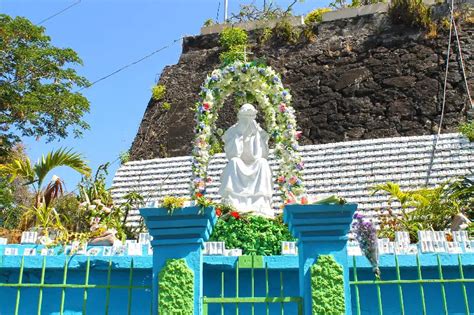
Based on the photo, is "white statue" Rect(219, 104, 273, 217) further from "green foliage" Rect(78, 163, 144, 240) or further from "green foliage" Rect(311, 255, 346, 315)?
"green foliage" Rect(311, 255, 346, 315)

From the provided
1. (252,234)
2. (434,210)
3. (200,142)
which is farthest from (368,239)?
(200,142)

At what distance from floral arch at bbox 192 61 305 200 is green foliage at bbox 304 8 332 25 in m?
7.55

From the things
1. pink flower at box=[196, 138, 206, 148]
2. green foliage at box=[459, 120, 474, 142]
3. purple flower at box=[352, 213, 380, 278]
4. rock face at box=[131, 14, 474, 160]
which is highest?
rock face at box=[131, 14, 474, 160]

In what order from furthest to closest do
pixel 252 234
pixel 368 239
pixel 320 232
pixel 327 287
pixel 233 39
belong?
pixel 233 39, pixel 252 234, pixel 368 239, pixel 320 232, pixel 327 287

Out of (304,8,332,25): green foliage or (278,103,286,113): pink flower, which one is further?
(304,8,332,25): green foliage

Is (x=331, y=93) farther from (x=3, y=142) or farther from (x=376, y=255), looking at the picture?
(x=376, y=255)

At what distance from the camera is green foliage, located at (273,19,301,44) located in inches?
563

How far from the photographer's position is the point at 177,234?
385cm

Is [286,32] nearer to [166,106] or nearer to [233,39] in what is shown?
[233,39]

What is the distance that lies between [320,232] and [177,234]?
985 millimetres

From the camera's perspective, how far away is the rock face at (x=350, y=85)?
A: 12.0 metres

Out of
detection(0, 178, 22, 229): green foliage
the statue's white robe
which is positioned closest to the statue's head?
the statue's white robe

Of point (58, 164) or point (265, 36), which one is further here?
point (265, 36)

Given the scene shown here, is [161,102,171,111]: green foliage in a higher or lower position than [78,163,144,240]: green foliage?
higher
